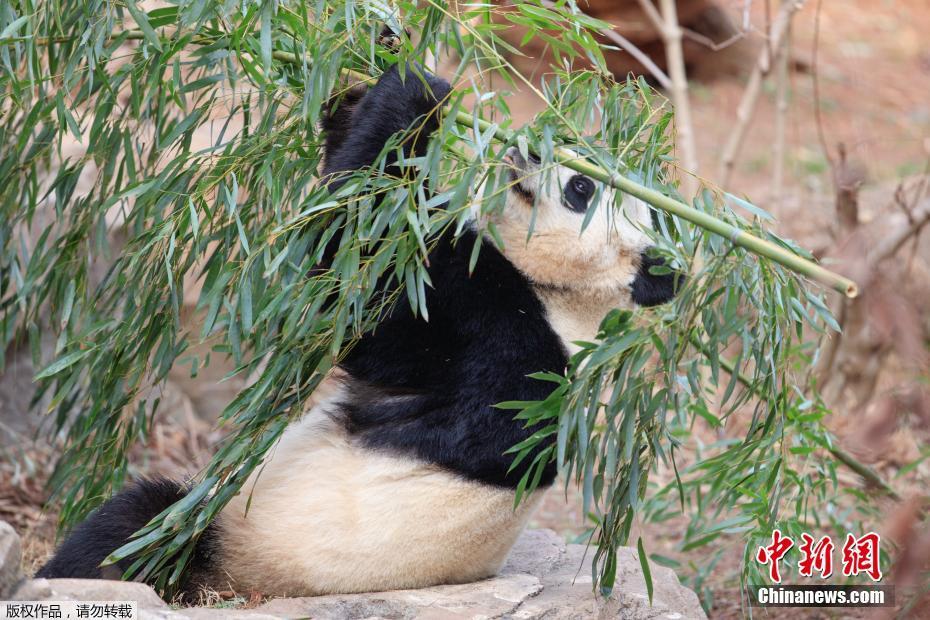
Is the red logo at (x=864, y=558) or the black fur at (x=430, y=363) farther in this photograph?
the red logo at (x=864, y=558)

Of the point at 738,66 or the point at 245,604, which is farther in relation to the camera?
the point at 738,66

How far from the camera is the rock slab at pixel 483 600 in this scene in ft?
7.21

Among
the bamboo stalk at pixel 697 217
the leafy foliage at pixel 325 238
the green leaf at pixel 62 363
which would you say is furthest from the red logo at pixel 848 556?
the green leaf at pixel 62 363

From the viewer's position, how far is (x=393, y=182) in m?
2.55

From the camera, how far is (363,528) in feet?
9.04

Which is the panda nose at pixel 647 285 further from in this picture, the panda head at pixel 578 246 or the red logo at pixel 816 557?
the red logo at pixel 816 557

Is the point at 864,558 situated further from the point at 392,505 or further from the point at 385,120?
the point at 385,120

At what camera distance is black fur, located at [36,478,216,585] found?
8.84 ft

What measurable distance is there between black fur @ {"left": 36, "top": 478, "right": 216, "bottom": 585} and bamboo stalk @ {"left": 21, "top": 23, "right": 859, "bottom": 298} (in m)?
1.32

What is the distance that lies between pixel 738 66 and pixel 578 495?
6593mm

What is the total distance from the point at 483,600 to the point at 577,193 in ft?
4.10

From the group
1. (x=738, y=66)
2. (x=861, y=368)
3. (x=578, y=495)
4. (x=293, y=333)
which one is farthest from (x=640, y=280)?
(x=738, y=66)

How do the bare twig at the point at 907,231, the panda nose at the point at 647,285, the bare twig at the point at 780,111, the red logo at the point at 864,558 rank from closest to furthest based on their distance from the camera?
1. the panda nose at the point at 647,285
2. the red logo at the point at 864,558
3. the bare twig at the point at 907,231
4. the bare twig at the point at 780,111

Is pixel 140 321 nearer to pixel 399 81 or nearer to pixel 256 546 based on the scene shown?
pixel 256 546
